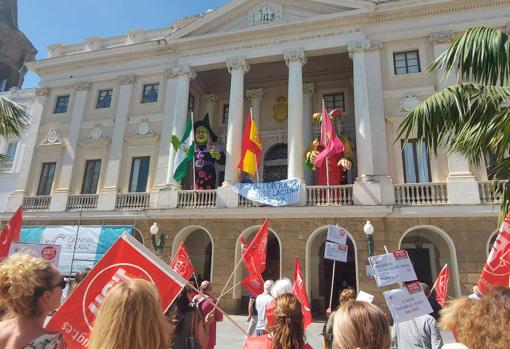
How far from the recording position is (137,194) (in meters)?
18.1

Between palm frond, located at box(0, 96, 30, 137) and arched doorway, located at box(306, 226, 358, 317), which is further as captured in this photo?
arched doorway, located at box(306, 226, 358, 317)

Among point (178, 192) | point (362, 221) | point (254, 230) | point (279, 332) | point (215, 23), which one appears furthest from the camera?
point (215, 23)

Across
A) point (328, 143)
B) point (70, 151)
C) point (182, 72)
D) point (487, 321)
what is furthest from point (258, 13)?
point (487, 321)

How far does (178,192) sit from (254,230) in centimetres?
412

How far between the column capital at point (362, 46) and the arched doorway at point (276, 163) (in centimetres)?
598

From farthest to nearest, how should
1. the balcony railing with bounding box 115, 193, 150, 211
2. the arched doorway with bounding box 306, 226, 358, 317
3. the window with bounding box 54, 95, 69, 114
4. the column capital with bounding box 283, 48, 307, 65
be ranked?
the window with bounding box 54, 95, 69, 114, the balcony railing with bounding box 115, 193, 150, 211, the column capital with bounding box 283, 48, 307, 65, the arched doorway with bounding box 306, 226, 358, 317

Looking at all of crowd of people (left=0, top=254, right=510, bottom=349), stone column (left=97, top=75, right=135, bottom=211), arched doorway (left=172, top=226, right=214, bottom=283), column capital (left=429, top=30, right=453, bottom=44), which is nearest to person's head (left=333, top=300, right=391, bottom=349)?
crowd of people (left=0, top=254, right=510, bottom=349)

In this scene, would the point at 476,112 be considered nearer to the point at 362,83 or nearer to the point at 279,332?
the point at 279,332

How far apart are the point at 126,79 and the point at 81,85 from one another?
9.76 feet

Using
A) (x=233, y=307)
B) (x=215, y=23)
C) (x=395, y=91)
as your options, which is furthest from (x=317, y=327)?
(x=215, y=23)

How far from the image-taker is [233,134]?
17.4 m

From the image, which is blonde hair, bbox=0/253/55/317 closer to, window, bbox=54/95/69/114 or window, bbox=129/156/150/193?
window, bbox=129/156/150/193

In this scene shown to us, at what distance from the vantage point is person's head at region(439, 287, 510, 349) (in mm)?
2285

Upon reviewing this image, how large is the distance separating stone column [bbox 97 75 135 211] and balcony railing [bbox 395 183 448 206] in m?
13.5
